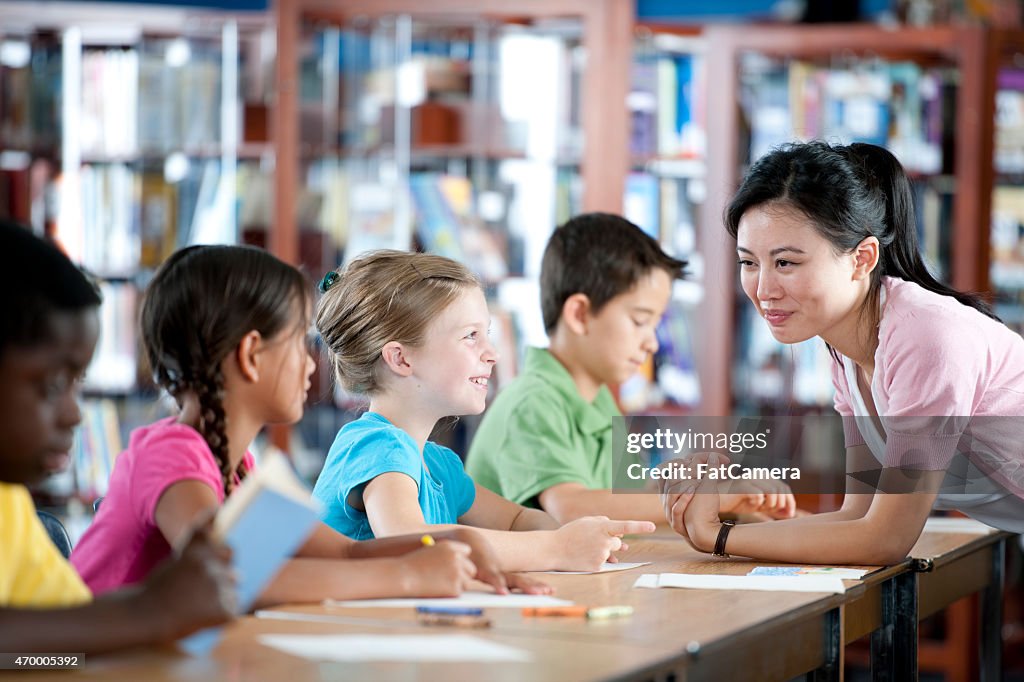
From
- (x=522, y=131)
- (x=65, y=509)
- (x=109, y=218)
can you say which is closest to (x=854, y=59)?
(x=522, y=131)

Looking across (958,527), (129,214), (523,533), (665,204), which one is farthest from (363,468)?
(129,214)

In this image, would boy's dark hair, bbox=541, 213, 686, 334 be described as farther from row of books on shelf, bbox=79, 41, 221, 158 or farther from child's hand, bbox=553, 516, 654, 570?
row of books on shelf, bbox=79, 41, 221, 158

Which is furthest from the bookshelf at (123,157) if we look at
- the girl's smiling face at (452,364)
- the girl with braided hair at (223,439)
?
the girl with braided hair at (223,439)

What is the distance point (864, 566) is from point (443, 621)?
2.57 feet

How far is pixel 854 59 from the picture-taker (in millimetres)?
4090

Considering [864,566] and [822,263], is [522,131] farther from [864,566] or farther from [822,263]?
[864,566]

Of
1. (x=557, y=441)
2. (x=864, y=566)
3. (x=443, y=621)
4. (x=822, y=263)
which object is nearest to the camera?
(x=443, y=621)

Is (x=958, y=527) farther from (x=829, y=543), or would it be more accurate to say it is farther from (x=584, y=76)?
(x=584, y=76)

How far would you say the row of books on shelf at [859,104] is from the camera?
4.09 metres

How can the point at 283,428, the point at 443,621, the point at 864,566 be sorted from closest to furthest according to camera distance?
the point at 443,621 → the point at 864,566 → the point at 283,428

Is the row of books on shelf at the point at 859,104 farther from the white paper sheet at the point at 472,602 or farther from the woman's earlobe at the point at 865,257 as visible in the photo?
the white paper sheet at the point at 472,602

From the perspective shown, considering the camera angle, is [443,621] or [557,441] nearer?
[443,621]

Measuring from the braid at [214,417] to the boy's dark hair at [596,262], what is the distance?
3.86ft

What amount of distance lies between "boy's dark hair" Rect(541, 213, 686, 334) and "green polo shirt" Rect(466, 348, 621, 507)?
0.16 m
